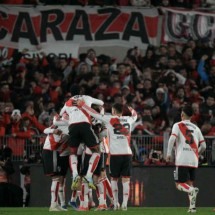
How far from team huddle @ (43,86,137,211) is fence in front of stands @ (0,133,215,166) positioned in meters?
3.74

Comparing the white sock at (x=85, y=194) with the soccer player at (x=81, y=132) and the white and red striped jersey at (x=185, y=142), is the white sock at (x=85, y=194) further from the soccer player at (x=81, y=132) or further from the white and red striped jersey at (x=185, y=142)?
the white and red striped jersey at (x=185, y=142)

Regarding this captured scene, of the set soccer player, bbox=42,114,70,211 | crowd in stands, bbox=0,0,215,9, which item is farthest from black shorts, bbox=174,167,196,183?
crowd in stands, bbox=0,0,215,9

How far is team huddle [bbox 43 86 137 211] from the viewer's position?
82.9 feet

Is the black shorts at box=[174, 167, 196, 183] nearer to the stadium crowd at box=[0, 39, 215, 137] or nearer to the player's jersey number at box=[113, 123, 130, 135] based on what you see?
the player's jersey number at box=[113, 123, 130, 135]

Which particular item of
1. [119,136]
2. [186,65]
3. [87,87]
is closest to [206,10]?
[186,65]

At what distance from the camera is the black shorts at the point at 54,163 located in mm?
26281

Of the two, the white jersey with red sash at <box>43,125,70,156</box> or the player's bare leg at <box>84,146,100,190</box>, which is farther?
the white jersey with red sash at <box>43,125,70,156</box>

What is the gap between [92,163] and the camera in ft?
83.2

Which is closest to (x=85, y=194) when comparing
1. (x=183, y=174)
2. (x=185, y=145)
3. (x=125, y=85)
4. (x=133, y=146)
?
(x=183, y=174)

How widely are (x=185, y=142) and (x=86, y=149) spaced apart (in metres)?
1.99

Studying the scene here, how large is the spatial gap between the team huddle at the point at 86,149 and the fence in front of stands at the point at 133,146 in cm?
374

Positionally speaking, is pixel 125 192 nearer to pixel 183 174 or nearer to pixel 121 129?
pixel 121 129

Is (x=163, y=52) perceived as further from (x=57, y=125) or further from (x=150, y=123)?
(x=57, y=125)

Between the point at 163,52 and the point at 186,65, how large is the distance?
2.32ft
